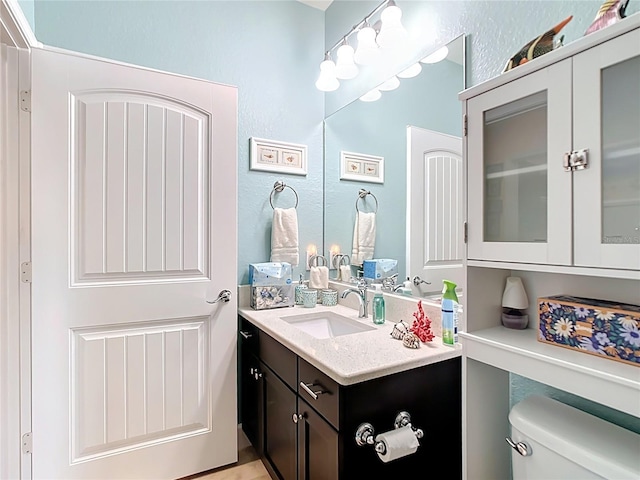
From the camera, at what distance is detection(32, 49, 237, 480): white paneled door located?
1438 millimetres

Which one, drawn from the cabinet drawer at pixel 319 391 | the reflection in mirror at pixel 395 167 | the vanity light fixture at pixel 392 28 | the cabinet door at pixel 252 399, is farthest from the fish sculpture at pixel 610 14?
the cabinet door at pixel 252 399

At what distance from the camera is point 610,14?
2.65 feet

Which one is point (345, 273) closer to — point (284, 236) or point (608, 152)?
point (284, 236)

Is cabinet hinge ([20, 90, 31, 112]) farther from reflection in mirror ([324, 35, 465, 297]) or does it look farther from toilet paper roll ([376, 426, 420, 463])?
toilet paper roll ([376, 426, 420, 463])

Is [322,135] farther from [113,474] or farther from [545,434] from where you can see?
[113,474]

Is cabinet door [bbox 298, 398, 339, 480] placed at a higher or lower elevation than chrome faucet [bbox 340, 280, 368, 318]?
lower

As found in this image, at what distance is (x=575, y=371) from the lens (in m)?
0.81

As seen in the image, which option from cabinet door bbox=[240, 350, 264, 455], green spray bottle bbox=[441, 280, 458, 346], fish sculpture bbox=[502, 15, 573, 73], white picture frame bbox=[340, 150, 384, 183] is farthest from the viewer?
white picture frame bbox=[340, 150, 384, 183]

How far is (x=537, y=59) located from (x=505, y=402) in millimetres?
1095

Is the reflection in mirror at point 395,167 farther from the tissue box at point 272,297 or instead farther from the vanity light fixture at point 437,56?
the tissue box at point 272,297

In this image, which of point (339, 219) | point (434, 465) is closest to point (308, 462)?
point (434, 465)

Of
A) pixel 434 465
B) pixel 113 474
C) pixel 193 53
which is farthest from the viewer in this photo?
pixel 193 53

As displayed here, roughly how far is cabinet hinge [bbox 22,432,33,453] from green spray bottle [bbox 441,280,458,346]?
177cm

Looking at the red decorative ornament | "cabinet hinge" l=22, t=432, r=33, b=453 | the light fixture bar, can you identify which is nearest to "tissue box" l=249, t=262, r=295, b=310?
the red decorative ornament
